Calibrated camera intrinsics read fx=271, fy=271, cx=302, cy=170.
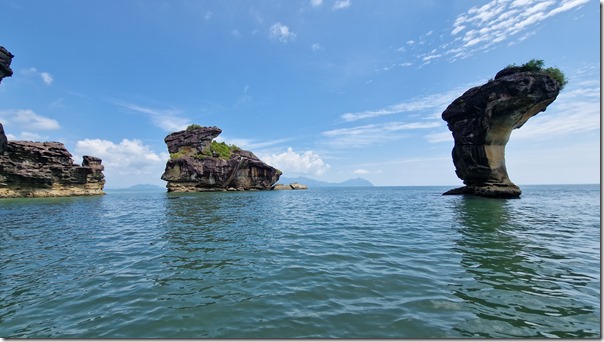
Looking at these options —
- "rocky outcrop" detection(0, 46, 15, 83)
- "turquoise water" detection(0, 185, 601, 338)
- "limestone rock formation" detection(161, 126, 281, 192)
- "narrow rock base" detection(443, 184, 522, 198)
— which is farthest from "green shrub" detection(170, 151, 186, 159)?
"narrow rock base" detection(443, 184, 522, 198)

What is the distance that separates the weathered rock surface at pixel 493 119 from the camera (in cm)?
3512

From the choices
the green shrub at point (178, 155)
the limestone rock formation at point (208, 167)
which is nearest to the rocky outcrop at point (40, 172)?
the limestone rock formation at point (208, 167)

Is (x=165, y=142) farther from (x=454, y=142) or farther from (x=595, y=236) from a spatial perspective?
(x=595, y=236)

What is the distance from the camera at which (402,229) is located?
50.1ft

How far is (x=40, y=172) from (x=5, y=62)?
40.4m

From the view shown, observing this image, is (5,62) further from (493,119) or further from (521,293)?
(493,119)

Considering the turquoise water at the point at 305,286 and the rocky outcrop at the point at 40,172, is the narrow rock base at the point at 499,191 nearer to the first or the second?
the turquoise water at the point at 305,286

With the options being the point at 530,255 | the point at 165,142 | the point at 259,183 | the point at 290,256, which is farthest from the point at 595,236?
→ the point at 165,142

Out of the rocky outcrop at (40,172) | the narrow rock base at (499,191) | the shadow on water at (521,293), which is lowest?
the shadow on water at (521,293)

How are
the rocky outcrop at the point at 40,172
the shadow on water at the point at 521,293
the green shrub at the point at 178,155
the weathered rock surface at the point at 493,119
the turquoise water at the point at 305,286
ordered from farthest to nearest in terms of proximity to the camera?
Answer: 1. the green shrub at the point at 178,155
2. the rocky outcrop at the point at 40,172
3. the weathered rock surface at the point at 493,119
4. the turquoise water at the point at 305,286
5. the shadow on water at the point at 521,293

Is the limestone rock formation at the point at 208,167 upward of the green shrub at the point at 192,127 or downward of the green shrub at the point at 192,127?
downward

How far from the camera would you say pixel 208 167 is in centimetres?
7594

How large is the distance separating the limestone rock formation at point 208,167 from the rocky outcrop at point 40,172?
65.1 ft

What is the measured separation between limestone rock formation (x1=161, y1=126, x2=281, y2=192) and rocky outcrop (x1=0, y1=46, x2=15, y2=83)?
173ft
